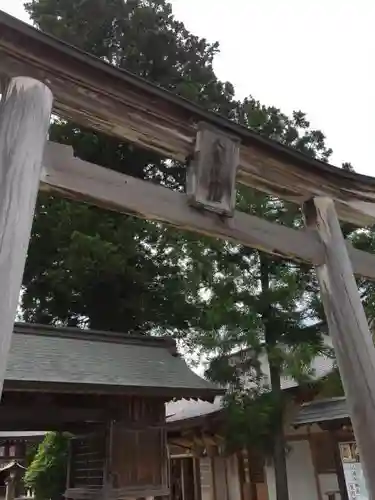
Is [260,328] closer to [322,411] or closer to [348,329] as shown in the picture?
[322,411]

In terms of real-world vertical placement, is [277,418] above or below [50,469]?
above

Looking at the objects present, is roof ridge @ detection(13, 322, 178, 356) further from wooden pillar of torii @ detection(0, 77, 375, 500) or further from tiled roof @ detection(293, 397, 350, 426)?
wooden pillar of torii @ detection(0, 77, 375, 500)

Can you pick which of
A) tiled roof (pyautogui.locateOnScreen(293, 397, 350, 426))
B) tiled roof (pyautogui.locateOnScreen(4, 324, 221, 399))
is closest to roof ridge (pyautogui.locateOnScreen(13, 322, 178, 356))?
tiled roof (pyautogui.locateOnScreen(4, 324, 221, 399))

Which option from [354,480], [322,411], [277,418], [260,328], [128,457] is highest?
[260,328]

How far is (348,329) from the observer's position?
10.1ft

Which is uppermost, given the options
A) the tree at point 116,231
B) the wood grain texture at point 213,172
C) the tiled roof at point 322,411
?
the tree at point 116,231

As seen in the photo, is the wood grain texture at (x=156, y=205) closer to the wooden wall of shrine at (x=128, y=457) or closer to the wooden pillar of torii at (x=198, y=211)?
the wooden pillar of torii at (x=198, y=211)

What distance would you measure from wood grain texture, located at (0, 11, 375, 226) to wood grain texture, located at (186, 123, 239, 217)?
68 mm

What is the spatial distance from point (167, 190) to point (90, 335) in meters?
6.05

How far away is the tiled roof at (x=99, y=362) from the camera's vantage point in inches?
233

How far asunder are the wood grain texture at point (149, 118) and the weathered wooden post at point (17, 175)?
14 cm

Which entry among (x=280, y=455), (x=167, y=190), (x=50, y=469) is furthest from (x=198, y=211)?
(x=50, y=469)

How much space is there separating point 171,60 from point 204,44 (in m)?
1.29

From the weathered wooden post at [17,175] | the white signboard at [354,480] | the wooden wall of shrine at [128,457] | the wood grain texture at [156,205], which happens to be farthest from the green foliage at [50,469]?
the weathered wooden post at [17,175]
